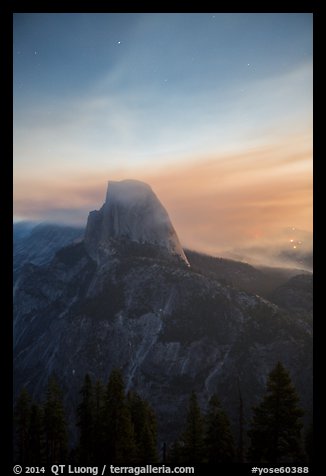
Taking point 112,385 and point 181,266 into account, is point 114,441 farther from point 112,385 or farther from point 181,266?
point 181,266

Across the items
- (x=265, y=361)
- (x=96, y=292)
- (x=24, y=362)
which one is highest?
(x=96, y=292)

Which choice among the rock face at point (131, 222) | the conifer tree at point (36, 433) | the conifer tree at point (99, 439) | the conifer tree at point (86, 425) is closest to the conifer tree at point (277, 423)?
the conifer tree at point (99, 439)

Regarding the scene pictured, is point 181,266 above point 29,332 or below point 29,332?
above

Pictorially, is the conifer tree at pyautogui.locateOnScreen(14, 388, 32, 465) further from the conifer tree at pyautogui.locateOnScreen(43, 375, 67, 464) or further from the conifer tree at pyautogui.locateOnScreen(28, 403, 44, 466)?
the conifer tree at pyautogui.locateOnScreen(43, 375, 67, 464)

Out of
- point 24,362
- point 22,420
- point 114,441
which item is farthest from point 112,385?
point 24,362

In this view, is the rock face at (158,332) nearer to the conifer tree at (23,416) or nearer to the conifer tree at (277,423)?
the conifer tree at (23,416)

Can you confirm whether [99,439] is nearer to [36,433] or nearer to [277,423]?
[36,433]

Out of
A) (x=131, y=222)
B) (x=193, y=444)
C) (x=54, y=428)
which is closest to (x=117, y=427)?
(x=193, y=444)
